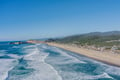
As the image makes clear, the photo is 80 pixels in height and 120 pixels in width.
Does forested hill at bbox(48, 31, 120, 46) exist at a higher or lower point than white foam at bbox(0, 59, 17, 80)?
higher

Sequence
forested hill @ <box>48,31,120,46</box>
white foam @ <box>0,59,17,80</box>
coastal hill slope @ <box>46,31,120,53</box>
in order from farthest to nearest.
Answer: forested hill @ <box>48,31,120,46</box>, coastal hill slope @ <box>46,31,120,53</box>, white foam @ <box>0,59,17,80</box>

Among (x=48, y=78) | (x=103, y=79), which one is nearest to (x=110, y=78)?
(x=103, y=79)

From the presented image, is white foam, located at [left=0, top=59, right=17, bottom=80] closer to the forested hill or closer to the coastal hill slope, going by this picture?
the coastal hill slope

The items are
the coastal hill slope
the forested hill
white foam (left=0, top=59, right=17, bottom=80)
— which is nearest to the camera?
white foam (left=0, top=59, right=17, bottom=80)

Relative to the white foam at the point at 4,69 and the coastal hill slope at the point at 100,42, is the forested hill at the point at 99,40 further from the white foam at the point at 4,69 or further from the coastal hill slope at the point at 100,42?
the white foam at the point at 4,69

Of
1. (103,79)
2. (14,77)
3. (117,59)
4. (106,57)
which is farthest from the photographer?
(106,57)

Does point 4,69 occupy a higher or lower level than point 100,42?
lower

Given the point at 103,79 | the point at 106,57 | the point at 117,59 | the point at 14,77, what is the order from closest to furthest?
1. the point at 103,79
2. the point at 14,77
3. the point at 117,59
4. the point at 106,57

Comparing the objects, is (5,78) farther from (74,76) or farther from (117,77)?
(117,77)

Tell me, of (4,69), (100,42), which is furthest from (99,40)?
(4,69)

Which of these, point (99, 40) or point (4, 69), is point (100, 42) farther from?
point (4, 69)

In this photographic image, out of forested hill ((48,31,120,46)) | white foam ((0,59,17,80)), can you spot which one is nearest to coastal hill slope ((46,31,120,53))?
forested hill ((48,31,120,46))
